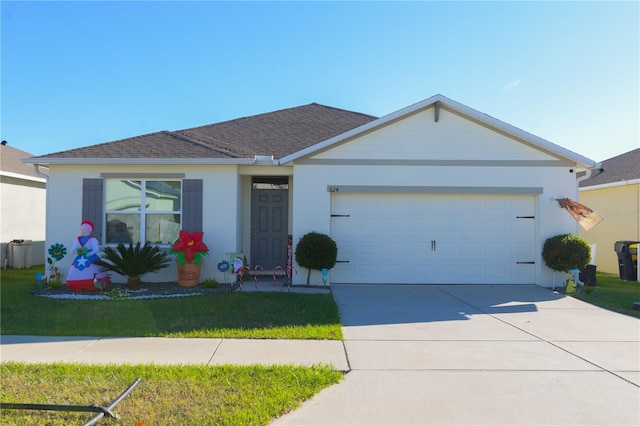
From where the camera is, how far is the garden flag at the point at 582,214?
31.0 ft

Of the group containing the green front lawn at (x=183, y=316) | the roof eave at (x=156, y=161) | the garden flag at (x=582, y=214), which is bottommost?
the green front lawn at (x=183, y=316)

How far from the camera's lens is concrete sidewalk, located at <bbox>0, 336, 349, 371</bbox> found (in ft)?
16.0

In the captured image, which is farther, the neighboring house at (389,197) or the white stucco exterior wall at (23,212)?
the white stucco exterior wall at (23,212)

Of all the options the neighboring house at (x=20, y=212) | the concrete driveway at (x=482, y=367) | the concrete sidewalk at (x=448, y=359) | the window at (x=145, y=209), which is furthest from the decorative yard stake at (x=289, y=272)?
the neighboring house at (x=20, y=212)

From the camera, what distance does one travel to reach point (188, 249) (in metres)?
9.42

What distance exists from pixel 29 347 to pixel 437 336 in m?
5.50

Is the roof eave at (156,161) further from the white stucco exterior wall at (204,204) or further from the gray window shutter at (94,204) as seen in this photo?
the gray window shutter at (94,204)

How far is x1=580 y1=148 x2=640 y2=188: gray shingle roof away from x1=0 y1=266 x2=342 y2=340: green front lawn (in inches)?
458

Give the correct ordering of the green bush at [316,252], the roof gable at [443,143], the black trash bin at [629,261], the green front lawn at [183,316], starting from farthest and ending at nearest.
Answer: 1. the black trash bin at [629,261]
2. the roof gable at [443,143]
3. the green bush at [316,252]
4. the green front lawn at [183,316]

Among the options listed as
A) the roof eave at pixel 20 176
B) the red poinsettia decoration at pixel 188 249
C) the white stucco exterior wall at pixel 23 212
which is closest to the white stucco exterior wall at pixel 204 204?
the red poinsettia decoration at pixel 188 249

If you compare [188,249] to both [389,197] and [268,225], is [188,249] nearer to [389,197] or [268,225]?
[268,225]

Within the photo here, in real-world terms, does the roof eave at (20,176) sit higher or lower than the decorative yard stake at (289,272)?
higher

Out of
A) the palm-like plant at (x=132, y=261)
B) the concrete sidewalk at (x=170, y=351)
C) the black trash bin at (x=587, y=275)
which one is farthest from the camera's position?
the black trash bin at (x=587, y=275)

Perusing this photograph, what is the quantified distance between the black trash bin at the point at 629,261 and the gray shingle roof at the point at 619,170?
2.44m
